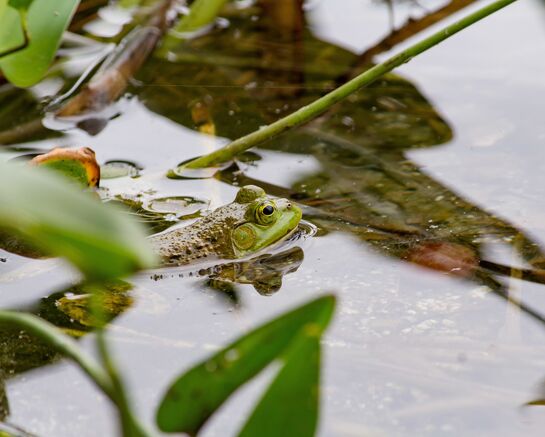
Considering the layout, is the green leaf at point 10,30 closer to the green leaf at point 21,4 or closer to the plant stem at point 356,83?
the green leaf at point 21,4

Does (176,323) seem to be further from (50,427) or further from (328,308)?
(328,308)

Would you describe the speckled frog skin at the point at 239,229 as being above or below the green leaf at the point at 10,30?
below

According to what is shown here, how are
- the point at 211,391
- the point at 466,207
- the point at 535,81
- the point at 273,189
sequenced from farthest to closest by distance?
the point at 535,81 → the point at 273,189 → the point at 466,207 → the point at 211,391

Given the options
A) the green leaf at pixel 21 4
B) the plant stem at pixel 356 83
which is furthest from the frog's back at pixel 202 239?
the green leaf at pixel 21 4

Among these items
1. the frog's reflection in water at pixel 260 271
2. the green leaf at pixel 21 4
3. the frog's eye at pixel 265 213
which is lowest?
the frog's reflection in water at pixel 260 271

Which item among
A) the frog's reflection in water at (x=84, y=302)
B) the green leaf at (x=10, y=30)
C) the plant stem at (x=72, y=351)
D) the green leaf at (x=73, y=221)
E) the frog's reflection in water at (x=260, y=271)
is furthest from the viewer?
the frog's reflection in water at (x=260, y=271)

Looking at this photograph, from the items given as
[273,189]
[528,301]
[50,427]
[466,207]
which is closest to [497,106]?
[466,207]

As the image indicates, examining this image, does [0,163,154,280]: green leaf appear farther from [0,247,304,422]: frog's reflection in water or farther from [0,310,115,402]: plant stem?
[0,247,304,422]: frog's reflection in water

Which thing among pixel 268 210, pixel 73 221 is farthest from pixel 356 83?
pixel 73 221

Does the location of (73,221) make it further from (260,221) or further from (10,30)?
(260,221)

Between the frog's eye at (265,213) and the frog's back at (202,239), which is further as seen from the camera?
the frog's eye at (265,213)
